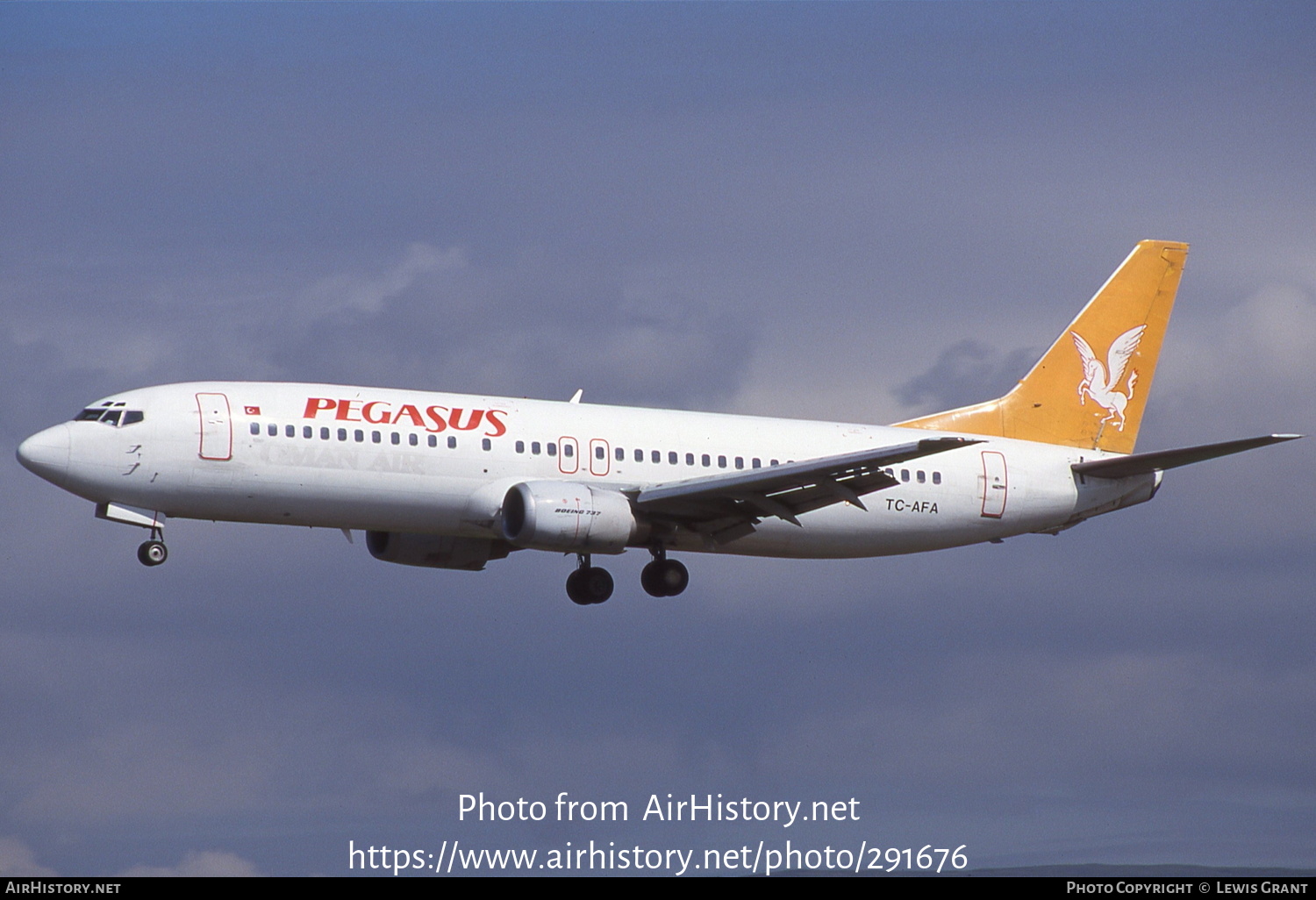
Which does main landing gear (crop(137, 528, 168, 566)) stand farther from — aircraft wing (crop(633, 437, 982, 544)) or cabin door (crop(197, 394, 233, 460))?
aircraft wing (crop(633, 437, 982, 544))

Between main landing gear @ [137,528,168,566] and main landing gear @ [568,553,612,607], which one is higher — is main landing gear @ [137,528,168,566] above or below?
below

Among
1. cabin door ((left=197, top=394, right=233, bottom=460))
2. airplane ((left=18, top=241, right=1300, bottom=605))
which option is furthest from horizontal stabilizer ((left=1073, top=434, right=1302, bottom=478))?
cabin door ((left=197, top=394, right=233, bottom=460))

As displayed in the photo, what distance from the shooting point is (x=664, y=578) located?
5506cm

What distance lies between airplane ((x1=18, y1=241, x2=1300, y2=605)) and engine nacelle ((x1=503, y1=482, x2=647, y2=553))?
48mm

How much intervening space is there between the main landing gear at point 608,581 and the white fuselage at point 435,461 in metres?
0.86

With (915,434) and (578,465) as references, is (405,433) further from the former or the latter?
(915,434)

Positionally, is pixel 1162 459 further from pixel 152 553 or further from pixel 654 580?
pixel 152 553

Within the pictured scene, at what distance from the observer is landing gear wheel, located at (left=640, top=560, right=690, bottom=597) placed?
55062 mm

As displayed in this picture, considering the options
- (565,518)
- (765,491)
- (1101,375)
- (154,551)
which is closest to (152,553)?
(154,551)

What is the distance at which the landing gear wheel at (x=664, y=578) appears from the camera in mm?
55062

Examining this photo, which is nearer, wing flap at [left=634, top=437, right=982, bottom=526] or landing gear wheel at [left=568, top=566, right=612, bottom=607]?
wing flap at [left=634, top=437, right=982, bottom=526]

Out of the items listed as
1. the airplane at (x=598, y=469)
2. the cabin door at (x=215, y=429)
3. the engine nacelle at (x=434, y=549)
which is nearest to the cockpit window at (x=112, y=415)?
the airplane at (x=598, y=469)

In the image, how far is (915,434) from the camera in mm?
58312

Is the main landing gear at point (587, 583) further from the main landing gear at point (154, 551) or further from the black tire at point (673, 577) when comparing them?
the main landing gear at point (154, 551)
